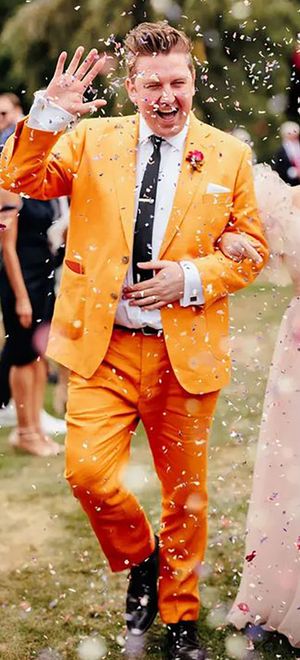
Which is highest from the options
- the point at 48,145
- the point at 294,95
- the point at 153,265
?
the point at 48,145

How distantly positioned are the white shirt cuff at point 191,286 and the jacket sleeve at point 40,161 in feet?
1.48

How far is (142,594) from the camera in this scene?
4.12 metres

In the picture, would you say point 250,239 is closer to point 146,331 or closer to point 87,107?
point 146,331

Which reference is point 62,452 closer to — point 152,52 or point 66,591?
point 66,591

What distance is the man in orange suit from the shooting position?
371cm

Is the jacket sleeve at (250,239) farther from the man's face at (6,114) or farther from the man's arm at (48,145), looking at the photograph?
the man's face at (6,114)

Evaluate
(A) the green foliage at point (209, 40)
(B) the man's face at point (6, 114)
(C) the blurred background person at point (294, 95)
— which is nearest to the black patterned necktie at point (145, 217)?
(B) the man's face at point (6, 114)

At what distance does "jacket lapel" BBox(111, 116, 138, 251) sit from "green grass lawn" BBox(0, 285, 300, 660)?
1076mm

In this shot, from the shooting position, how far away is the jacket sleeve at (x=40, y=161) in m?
3.51

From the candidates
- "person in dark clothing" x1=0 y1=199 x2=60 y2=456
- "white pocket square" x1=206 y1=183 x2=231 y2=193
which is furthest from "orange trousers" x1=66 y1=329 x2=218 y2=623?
"person in dark clothing" x1=0 y1=199 x2=60 y2=456

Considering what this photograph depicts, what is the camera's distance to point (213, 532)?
17.0 feet

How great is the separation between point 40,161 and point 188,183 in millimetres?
491

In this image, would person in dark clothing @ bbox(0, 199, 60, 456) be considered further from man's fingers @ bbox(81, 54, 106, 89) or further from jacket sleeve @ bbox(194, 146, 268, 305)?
man's fingers @ bbox(81, 54, 106, 89)

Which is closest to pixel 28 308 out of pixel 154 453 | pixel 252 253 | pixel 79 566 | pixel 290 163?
pixel 290 163
